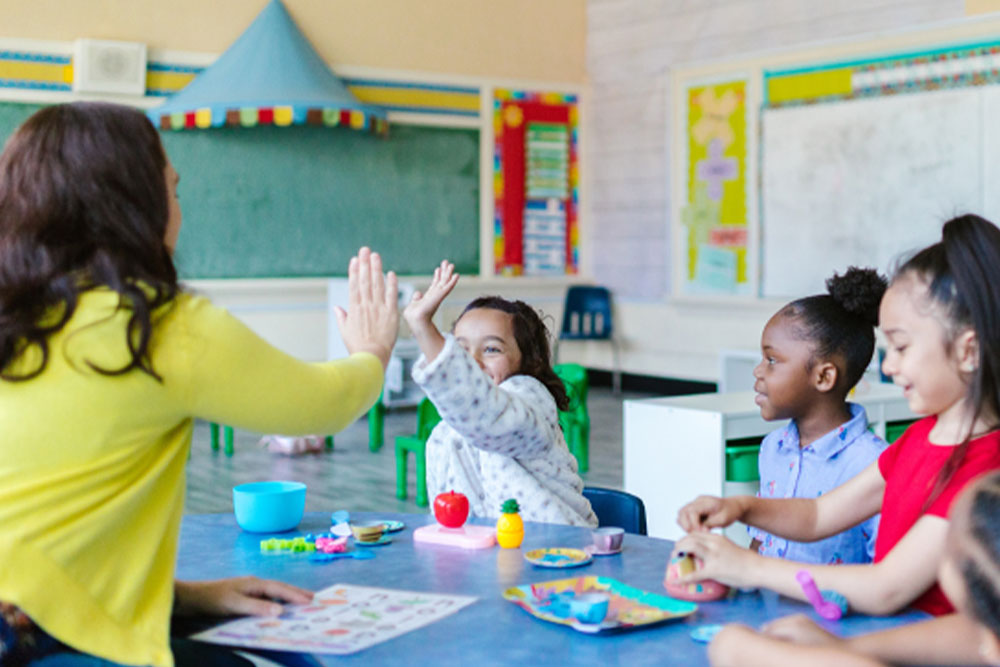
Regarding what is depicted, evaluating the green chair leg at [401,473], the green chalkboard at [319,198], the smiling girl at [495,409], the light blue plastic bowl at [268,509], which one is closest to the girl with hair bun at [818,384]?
Answer: the smiling girl at [495,409]

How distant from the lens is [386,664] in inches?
46.9

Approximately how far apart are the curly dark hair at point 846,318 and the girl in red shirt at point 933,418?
818mm

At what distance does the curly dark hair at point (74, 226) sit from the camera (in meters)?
1.21

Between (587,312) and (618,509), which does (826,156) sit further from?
(618,509)

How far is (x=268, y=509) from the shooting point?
1.81m

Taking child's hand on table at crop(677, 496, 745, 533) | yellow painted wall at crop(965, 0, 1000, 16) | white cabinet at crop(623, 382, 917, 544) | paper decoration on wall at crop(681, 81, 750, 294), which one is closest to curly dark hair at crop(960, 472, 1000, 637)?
child's hand on table at crop(677, 496, 745, 533)

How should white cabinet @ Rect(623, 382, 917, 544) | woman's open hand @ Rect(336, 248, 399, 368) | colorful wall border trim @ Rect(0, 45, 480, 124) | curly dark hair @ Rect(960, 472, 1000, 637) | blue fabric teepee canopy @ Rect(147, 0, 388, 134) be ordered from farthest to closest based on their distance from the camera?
blue fabric teepee canopy @ Rect(147, 0, 388, 134), colorful wall border trim @ Rect(0, 45, 480, 124), white cabinet @ Rect(623, 382, 917, 544), woman's open hand @ Rect(336, 248, 399, 368), curly dark hair @ Rect(960, 472, 1000, 637)

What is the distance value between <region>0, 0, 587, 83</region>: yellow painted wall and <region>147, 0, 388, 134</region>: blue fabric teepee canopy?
0.80 ft

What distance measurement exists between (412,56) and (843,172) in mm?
2958

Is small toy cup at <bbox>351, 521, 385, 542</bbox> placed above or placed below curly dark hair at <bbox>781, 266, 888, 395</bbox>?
below

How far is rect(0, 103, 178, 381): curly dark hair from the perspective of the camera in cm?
121

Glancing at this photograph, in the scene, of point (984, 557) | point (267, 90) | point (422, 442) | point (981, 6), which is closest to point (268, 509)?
point (984, 557)

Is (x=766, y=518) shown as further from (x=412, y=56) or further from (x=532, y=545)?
(x=412, y=56)

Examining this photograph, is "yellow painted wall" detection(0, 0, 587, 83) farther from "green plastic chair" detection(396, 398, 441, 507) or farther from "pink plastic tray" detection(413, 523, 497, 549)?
"pink plastic tray" detection(413, 523, 497, 549)
